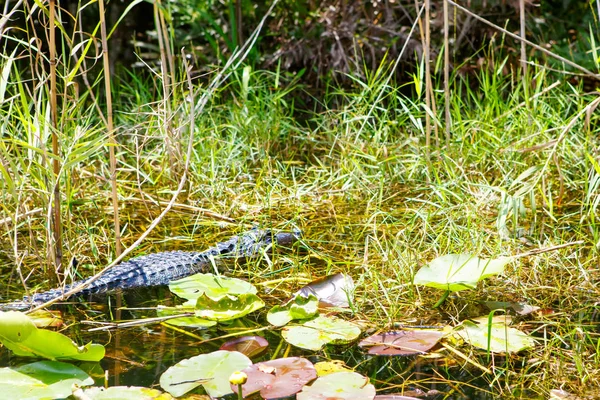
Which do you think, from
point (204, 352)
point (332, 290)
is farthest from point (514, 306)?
point (204, 352)

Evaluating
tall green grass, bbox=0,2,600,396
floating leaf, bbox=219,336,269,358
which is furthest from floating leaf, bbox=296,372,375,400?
floating leaf, bbox=219,336,269,358

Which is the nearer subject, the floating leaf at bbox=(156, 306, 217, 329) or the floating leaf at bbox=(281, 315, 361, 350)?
the floating leaf at bbox=(281, 315, 361, 350)

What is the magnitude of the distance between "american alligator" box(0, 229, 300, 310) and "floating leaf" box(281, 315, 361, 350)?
0.59 meters

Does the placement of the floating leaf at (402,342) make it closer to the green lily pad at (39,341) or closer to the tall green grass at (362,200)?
the tall green grass at (362,200)

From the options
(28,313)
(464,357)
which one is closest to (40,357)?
(28,313)

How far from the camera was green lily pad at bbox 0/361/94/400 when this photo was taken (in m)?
1.92

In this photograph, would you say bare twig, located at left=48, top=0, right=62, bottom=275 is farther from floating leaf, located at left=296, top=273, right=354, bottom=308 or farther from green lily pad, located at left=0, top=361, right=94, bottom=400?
floating leaf, located at left=296, top=273, right=354, bottom=308

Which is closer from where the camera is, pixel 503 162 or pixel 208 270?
pixel 208 270

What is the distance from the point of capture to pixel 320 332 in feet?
7.68

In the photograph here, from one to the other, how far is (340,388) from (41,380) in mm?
783

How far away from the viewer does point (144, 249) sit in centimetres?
323

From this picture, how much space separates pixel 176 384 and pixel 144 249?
131cm

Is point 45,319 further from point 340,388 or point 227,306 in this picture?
point 340,388

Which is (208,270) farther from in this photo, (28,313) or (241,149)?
(241,149)
